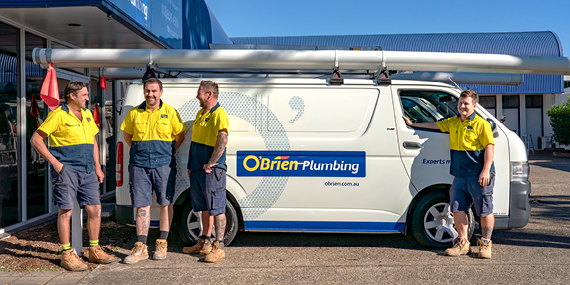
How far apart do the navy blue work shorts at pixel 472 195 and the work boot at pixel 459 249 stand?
0.36 m

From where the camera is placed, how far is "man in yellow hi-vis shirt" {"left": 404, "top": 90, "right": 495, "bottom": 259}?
468 cm

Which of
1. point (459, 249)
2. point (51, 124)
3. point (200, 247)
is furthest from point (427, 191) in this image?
point (51, 124)

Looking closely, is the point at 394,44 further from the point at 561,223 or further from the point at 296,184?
the point at 296,184

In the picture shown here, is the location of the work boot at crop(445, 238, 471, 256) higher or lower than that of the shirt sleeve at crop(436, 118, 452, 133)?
lower

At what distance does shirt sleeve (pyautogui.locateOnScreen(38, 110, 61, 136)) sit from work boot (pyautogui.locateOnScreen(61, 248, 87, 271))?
1.23 metres

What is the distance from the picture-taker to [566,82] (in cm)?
2705

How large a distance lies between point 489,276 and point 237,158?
9.31 feet

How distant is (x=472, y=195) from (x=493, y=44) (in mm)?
20308

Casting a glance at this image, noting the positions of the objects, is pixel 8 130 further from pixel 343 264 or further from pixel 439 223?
pixel 439 223

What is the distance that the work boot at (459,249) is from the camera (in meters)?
4.83

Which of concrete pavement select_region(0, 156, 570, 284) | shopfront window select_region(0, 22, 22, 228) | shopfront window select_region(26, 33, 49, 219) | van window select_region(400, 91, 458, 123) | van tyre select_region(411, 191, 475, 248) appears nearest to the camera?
concrete pavement select_region(0, 156, 570, 284)

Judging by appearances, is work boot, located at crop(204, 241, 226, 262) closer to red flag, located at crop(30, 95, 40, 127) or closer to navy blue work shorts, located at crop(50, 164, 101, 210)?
navy blue work shorts, located at crop(50, 164, 101, 210)

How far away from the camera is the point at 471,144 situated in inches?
185

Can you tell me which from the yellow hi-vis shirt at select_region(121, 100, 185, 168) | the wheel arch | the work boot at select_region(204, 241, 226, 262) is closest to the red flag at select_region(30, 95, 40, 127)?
the yellow hi-vis shirt at select_region(121, 100, 185, 168)
